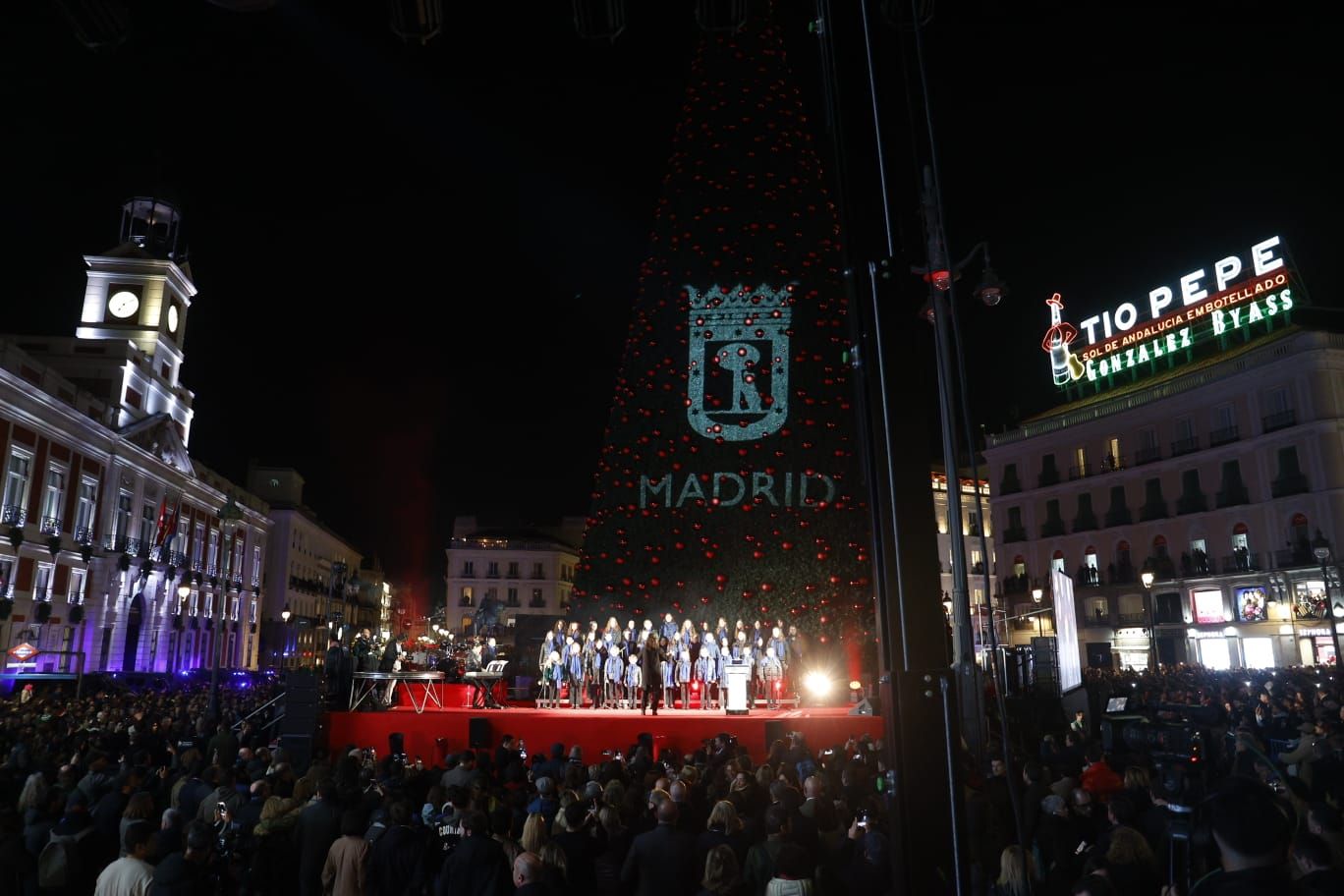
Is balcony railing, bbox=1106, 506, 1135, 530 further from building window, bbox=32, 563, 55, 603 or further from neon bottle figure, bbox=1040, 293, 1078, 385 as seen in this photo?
building window, bbox=32, 563, 55, 603

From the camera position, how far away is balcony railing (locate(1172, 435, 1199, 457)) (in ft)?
137

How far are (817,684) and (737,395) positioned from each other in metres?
7.64

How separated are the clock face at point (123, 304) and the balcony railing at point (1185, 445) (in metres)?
55.6

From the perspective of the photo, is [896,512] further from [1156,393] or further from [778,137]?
[1156,393]

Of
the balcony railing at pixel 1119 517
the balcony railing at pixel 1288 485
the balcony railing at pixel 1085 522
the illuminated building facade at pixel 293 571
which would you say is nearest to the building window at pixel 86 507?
the illuminated building facade at pixel 293 571

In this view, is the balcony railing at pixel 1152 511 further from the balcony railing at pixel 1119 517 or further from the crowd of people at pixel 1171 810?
the crowd of people at pixel 1171 810

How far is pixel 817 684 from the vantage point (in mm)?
21359

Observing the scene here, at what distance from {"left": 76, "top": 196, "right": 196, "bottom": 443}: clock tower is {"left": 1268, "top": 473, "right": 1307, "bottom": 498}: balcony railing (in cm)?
5274

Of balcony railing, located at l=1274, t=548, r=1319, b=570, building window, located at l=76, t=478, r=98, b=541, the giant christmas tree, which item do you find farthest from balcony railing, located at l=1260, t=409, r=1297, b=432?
building window, located at l=76, t=478, r=98, b=541

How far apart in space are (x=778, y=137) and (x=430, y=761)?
18.4 meters

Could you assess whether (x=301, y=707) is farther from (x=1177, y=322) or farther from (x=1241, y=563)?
(x=1177, y=322)

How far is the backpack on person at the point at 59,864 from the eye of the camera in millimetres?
6328

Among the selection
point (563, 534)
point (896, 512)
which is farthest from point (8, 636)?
point (563, 534)

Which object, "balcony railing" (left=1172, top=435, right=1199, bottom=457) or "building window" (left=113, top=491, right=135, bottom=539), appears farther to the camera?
"balcony railing" (left=1172, top=435, right=1199, bottom=457)
